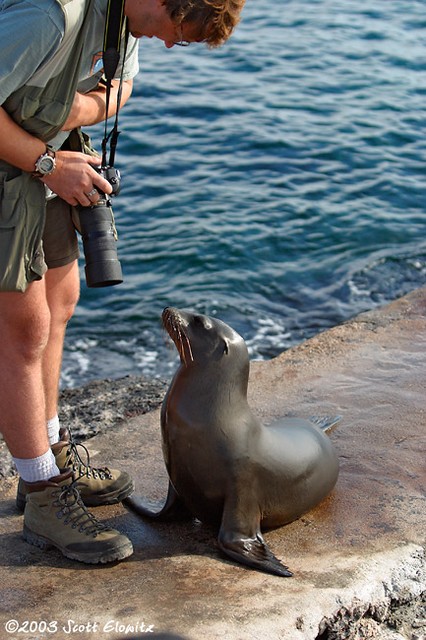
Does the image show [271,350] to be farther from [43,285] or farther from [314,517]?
[43,285]

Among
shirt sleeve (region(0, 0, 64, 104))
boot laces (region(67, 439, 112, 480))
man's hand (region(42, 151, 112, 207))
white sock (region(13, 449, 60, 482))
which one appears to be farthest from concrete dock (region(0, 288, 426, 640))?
shirt sleeve (region(0, 0, 64, 104))

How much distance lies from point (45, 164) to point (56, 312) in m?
0.70

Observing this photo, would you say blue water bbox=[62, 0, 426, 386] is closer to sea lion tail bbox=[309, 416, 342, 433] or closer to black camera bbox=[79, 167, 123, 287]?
sea lion tail bbox=[309, 416, 342, 433]

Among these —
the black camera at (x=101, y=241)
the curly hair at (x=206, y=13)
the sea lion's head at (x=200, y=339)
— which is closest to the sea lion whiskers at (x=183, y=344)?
the sea lion's head at (x=200, y=339)

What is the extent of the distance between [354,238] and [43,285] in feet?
19.9

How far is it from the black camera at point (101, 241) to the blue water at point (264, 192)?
3539 mm

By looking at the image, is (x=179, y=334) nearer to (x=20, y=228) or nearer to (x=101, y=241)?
(x=101, y=241)

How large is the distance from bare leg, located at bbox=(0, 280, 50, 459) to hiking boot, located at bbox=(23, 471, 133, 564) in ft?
0.54

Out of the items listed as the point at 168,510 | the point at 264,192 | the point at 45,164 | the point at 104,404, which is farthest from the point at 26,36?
the point at 264,192

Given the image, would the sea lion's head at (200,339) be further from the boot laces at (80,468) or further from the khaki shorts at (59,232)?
the boot laces at (80,468)

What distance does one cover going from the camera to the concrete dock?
10.3 ft

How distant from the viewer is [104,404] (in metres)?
5.39

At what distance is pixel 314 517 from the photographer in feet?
12.7

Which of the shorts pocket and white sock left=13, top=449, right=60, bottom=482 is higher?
the shorts pocket
